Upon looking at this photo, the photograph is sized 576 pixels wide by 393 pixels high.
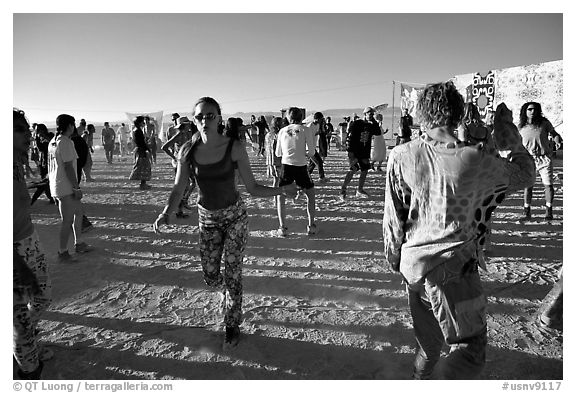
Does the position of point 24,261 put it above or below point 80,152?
below

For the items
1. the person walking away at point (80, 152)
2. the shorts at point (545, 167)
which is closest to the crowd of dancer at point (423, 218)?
the shorts at point (545, 167)

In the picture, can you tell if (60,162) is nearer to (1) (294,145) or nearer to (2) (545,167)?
(1) (294,145)

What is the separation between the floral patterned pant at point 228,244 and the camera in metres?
2.80

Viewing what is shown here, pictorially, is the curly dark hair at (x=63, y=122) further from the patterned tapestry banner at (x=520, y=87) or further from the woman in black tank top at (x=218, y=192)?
the patterned tapestry banner at (x=520, y=87)

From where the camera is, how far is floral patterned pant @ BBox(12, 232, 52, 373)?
234 cm

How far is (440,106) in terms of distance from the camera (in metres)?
1.75

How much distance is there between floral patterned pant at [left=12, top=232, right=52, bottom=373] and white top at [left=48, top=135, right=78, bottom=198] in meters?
2.23

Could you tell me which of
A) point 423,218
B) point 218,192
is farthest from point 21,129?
point 423,218

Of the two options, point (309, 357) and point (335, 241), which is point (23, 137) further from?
point (335, 241)

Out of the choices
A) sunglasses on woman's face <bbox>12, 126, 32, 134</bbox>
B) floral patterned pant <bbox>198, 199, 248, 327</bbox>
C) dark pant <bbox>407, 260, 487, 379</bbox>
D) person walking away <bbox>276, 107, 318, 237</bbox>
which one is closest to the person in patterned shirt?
dark pant <bbox>407, 260, 487, 379</bbox>

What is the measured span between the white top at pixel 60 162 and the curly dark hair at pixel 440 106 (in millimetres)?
4470

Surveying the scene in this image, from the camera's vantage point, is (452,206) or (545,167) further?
(545,167)

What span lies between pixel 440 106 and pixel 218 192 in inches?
68.3

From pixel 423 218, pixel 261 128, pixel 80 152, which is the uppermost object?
pixel 261 128
